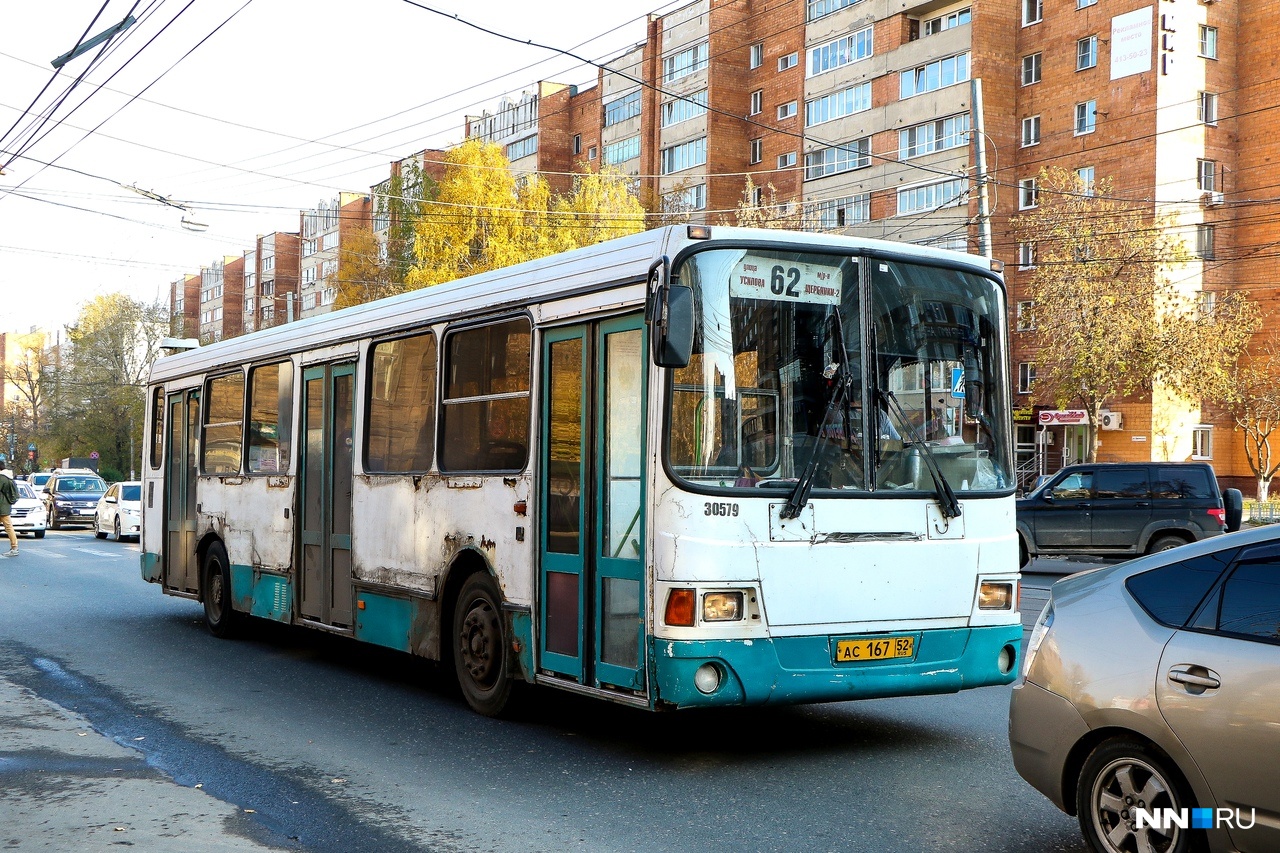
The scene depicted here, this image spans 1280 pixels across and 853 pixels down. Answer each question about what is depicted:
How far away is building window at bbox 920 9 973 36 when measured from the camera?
51.0m

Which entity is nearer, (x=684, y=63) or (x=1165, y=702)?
(x=1165, y=702)

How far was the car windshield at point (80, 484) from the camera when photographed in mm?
42844

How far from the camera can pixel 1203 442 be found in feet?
162

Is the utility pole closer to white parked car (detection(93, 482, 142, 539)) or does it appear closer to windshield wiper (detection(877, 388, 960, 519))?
windshield wiper (detection(877, 388, 960, 519))

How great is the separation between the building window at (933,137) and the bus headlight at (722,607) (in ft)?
145

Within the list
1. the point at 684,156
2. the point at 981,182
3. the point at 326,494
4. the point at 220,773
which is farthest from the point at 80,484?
the point at 220,773

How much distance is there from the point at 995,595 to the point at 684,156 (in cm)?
5711

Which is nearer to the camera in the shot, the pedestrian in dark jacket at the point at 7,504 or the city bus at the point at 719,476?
the city bus at the point at 719,476

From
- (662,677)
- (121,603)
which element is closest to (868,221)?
(121,603)

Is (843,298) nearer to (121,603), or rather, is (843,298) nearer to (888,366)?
(888,366)

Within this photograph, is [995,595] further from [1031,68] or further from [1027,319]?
[1031,68]

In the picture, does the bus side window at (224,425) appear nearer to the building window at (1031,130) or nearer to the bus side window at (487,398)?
the bus side window at (487,398)

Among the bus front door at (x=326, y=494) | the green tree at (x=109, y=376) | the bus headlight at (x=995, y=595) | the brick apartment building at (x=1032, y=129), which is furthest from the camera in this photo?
the green tree at (x=109, y=376)

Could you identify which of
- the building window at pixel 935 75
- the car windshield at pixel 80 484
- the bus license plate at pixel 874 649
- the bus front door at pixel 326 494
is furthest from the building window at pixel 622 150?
the bus license plate at pixel 874 649
